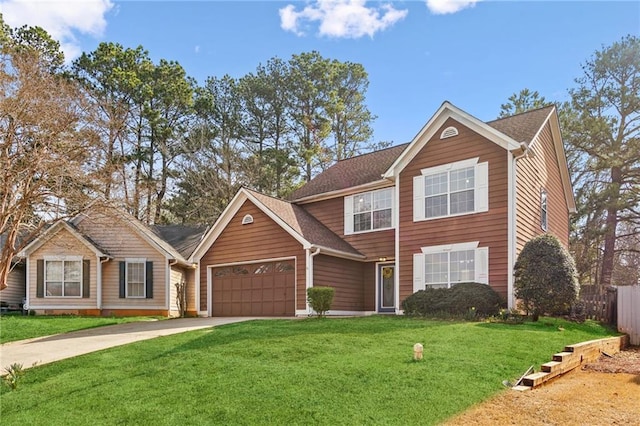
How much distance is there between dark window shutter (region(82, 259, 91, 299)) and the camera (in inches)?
882

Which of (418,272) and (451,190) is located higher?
(451,190)

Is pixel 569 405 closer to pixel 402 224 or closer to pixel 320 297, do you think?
pixel 320 297

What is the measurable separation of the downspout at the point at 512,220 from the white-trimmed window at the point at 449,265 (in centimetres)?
71

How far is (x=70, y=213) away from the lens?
57.7ft

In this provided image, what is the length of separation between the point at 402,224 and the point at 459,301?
3894mm

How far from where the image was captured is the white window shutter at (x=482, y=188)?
15.6 metres

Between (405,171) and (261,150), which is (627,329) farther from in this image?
(261,150)

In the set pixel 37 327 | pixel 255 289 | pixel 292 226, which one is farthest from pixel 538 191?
pixel 37 327

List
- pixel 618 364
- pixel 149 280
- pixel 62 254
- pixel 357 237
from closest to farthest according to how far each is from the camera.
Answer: pixel 618 364 < pixel 357 237 < pixel 62 254 < pixel 149 280

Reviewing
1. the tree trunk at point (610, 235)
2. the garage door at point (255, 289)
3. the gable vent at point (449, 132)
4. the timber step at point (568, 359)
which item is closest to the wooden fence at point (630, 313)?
the timber step at point (568, 359)

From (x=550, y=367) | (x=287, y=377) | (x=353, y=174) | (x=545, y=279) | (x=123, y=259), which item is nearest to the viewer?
(x=287, y=377)

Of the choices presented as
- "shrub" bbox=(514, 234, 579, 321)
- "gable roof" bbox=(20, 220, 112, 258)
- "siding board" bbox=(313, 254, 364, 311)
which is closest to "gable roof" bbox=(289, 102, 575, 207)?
"siding board" bbox=(313, 254, 364, 311)

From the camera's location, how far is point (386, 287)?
19.0 m

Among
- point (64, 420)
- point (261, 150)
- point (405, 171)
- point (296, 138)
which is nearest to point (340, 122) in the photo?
point (296, 138)
